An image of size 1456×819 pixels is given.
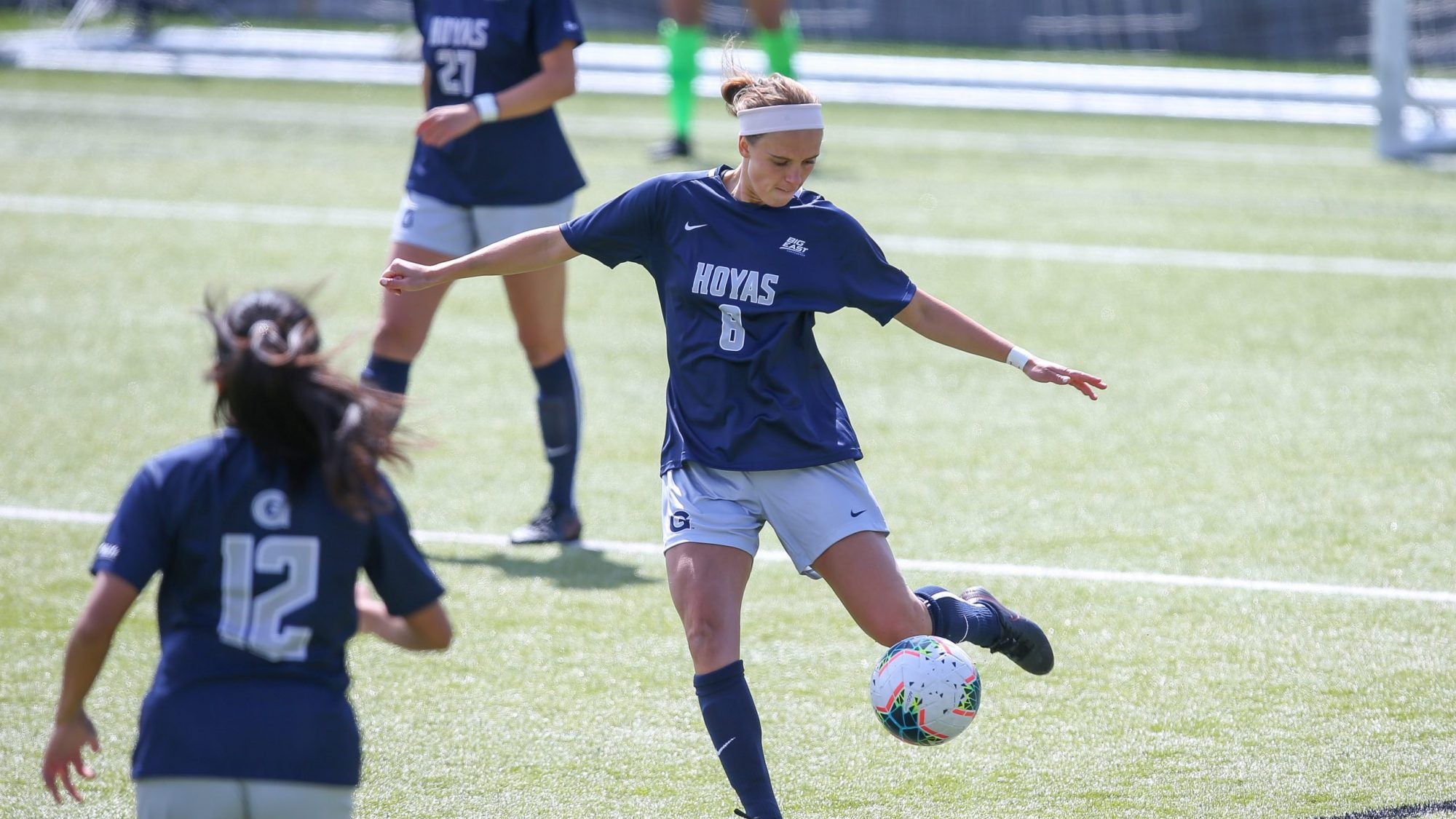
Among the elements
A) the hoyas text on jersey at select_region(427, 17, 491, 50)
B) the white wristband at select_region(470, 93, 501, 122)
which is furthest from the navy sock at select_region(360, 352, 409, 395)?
the hoyas text on jersey at select_region(427, 17, 491, 50)

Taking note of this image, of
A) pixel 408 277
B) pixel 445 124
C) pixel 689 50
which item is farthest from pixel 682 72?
pixel 408 277

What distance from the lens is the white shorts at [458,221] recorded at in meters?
6.55

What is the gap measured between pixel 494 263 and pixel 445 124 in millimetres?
1867

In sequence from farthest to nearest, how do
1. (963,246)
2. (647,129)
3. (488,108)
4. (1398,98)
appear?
1. (647,129)
2. (1398,98)
3. (963,246)
4. (488,108)

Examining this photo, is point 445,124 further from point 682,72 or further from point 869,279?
point 682,72

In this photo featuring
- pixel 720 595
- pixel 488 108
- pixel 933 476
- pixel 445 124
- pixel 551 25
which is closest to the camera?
pixel 720 595

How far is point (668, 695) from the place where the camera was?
5078 millimetres

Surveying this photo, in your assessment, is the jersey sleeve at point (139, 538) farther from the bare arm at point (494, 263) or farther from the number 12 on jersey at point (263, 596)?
the bare arm at point (494, 263)

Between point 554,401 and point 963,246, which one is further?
point 963,246

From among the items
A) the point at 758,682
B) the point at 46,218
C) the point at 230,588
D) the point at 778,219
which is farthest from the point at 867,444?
the point at 46,218

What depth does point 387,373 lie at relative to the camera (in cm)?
639

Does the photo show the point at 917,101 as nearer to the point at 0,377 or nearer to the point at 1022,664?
the point at 0,377

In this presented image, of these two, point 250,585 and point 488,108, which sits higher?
point 488,108

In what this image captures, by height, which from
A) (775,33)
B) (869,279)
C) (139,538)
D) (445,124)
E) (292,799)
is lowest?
(775,33)
